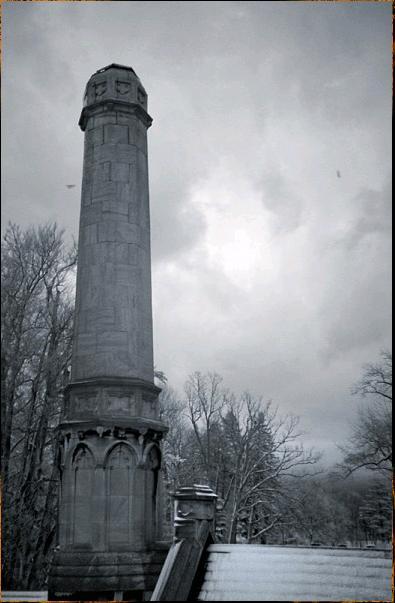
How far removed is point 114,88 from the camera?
1480 centimetres

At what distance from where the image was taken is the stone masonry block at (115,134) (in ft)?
47.6

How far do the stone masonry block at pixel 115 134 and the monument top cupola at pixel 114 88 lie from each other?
0.61m

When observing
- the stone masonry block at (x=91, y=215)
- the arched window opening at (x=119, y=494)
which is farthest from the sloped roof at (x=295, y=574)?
the stone masonry block at (x=91, y=215)

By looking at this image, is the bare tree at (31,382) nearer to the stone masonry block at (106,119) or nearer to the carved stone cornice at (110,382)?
the carved stone cornice at (110,382)

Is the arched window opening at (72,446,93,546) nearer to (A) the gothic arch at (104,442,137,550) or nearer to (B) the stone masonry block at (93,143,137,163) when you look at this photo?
(A) the gothic arch at (104,442,137,550)

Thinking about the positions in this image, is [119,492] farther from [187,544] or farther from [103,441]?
[187,544]

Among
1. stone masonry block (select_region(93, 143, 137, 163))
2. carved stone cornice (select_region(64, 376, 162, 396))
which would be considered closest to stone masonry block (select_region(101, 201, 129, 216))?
stone masonry block (select_region(93, 143, 137, 163))

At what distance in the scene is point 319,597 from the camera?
344 inches

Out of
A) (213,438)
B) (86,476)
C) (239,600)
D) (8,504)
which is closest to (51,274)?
(8,504)

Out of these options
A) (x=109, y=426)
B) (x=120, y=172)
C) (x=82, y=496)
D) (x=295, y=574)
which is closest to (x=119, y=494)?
(x=82, y=496)

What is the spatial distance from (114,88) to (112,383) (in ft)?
22.7

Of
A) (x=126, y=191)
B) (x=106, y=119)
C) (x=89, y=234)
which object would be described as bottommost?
(x=89, y=234)

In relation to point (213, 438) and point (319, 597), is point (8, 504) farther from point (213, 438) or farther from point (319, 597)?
point (213, 438)

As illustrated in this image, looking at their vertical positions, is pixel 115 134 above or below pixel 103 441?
above
